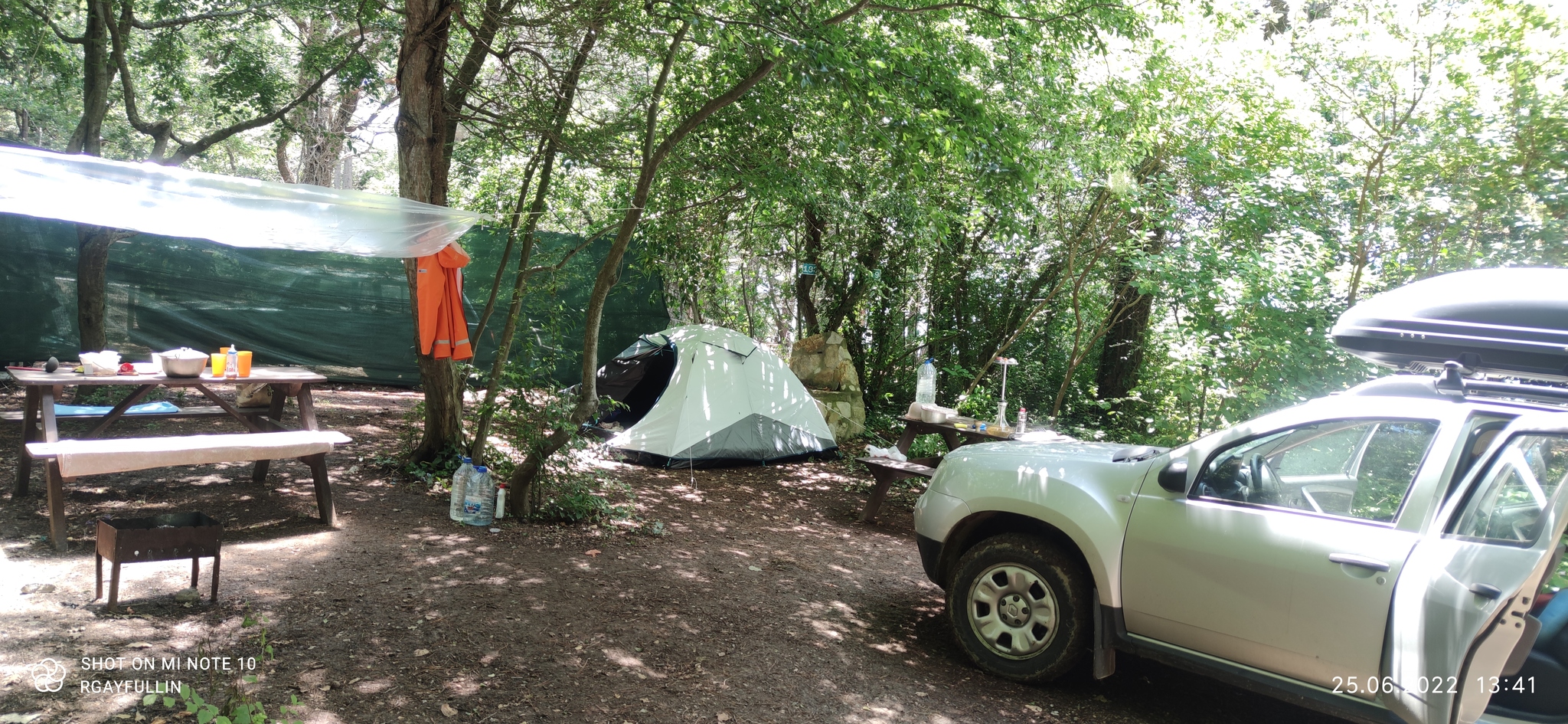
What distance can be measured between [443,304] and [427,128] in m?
1.51

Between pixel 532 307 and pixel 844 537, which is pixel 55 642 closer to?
pixel 532 307

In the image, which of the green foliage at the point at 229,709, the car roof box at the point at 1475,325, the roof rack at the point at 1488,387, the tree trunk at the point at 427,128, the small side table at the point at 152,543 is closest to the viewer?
the green foliage at the point at 229,709

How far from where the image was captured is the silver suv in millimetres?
2836

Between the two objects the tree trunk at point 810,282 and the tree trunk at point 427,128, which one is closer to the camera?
the tree trunk at point 427,128

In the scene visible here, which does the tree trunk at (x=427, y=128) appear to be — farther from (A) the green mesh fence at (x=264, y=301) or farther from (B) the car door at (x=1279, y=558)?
(B) the car door at (x=1279, y=558)

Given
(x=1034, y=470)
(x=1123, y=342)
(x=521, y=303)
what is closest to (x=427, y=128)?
(x=521, y=303)

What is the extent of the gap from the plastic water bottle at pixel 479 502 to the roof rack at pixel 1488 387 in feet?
17.0

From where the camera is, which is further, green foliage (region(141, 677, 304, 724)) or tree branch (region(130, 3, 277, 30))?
tree branch (region(130, 3, 277, 30))

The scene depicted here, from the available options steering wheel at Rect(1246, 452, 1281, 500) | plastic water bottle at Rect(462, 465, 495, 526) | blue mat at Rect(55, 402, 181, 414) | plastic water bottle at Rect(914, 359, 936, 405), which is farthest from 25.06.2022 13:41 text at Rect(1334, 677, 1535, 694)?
blue mat at Rect(55, 402, 181, 414)

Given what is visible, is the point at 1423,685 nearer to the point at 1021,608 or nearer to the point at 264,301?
the point at 1021,608

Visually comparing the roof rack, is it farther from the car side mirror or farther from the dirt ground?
the dirt ground

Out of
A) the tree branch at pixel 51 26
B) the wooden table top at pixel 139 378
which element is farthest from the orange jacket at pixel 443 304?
the tree branch at pixel 51 26

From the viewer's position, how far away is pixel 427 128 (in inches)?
265

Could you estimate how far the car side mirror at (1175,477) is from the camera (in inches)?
141
